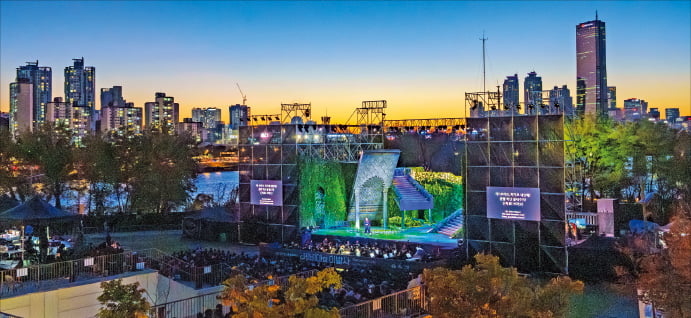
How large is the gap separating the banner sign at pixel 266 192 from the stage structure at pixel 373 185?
368 centimetres

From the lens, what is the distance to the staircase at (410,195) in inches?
1206

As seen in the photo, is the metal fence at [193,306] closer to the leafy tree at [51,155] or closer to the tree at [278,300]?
the tree at [278,300]

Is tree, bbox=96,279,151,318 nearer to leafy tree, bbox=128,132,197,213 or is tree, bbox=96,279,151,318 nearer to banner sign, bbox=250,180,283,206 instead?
banner sign, bbox=250,180,283,206

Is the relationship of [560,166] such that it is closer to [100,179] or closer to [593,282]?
[593,282]

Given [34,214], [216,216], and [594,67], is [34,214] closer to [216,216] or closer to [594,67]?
[216,216]

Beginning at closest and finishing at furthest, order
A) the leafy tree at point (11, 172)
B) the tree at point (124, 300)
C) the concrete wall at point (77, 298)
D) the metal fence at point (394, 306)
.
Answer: the tree at point (124, 300) → the metal fence at point (394, 306) → the concrete wall at point (77, 298) → the leafy tree at point (11, 172)

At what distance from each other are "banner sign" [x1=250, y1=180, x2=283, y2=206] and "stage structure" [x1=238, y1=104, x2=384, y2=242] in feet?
0.15

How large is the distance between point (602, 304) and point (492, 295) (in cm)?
906

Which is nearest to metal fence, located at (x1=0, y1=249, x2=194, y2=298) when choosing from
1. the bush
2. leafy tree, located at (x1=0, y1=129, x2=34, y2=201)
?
the bush

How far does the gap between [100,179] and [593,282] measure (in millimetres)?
30210

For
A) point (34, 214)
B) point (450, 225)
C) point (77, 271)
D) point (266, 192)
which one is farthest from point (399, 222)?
point (77, 271)

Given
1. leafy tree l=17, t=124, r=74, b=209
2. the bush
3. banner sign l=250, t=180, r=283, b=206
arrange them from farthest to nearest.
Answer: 1. leafy tree l=17, t=124, r=74, b=209
2. the bush
3. banner sign l=250, t=180, r=283, b=206

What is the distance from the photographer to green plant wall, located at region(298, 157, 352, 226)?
29.5 m

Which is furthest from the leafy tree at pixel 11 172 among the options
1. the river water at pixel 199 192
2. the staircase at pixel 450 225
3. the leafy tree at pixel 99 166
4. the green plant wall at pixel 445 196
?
the staircase at pixel 450 225
